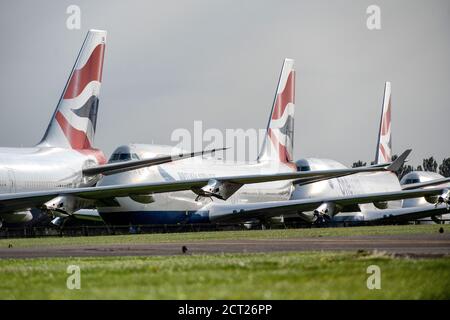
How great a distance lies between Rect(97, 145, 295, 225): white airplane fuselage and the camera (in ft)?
186

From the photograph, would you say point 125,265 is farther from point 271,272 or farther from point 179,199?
point 179,199

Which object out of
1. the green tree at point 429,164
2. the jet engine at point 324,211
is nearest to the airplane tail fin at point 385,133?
the jet engine at point 324,211

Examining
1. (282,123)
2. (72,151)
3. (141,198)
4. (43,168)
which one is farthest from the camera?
(282,123)

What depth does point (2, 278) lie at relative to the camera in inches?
579

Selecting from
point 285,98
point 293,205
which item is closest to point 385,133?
point 285,98

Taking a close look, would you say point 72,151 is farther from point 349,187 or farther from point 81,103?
point 349,187

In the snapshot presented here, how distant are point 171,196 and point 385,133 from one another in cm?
3669

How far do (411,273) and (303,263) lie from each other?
2475 mm

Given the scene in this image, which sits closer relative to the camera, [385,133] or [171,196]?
[171,196]

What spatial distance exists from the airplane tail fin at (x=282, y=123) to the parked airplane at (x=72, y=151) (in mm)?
22411

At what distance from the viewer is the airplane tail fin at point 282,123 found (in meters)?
72.4

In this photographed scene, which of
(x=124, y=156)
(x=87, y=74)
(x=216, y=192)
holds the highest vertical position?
(x=87, y=74)

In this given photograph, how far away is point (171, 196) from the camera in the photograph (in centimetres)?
5888

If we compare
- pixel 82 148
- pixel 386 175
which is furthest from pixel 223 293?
pixel 386 175
